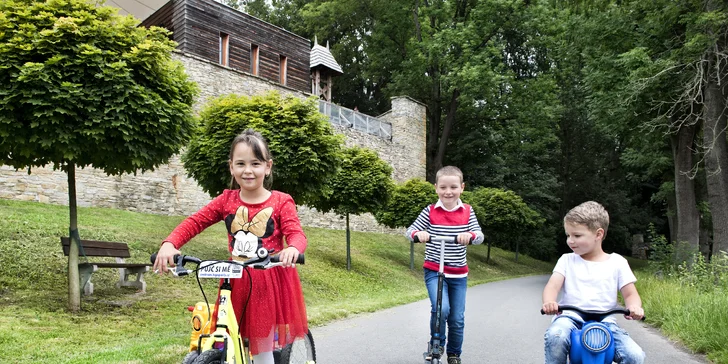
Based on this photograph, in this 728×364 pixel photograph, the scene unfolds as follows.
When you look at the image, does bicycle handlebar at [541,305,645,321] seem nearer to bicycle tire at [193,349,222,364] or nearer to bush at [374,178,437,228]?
bicycle tire at [193,349,222,364]

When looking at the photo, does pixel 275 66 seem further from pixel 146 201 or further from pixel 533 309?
pixel 533 309

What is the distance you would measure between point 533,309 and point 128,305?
777 centimetres

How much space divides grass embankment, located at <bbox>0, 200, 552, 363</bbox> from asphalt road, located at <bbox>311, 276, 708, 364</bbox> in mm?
808

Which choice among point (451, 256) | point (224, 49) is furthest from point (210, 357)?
point (224, 49)

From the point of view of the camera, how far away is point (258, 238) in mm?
3348

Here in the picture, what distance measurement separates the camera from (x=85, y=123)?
7.46 meters

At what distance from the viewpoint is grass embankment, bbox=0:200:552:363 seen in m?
6.41

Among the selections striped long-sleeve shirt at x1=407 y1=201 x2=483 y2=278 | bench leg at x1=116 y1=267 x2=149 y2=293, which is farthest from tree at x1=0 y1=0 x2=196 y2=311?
striped long-sleeve shirt at x1=407 y1=201 x2=483 y2=278

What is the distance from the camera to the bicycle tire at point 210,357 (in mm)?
2604

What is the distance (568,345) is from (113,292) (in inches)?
351

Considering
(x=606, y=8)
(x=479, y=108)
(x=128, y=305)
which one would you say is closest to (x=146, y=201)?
(x=128, y=305)

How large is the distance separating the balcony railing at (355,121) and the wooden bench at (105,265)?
1843cm

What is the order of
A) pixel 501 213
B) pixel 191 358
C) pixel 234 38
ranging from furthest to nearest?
pixel 501 213 < pixel 234 38 < pixel 191 358

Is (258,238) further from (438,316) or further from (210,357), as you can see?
(438,316)
